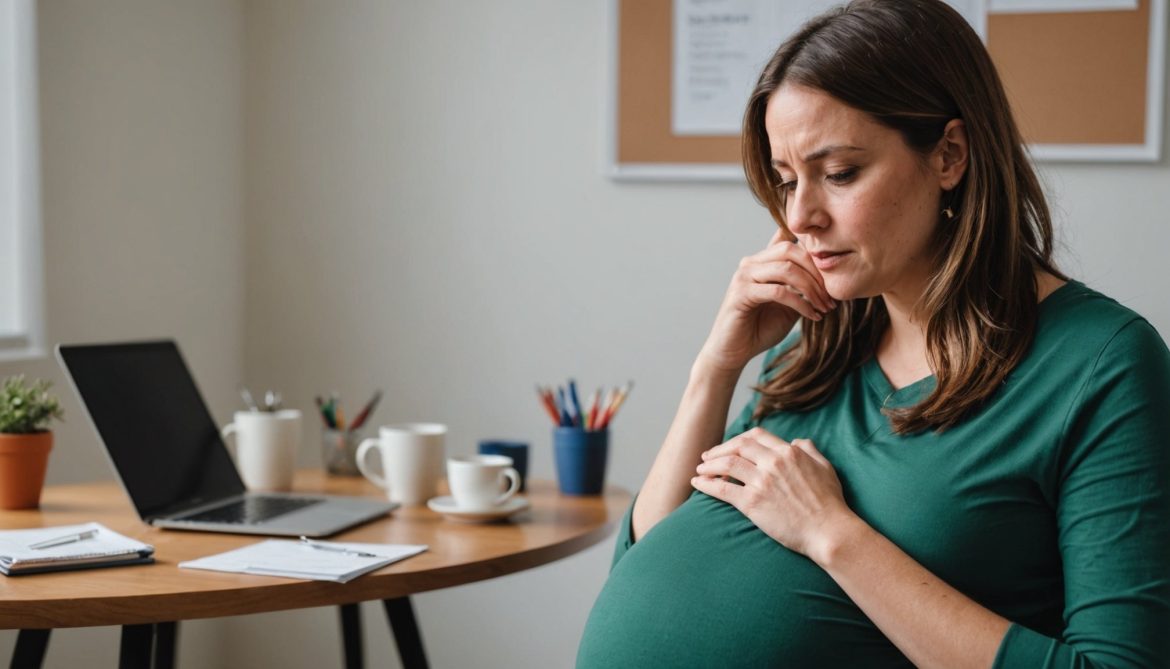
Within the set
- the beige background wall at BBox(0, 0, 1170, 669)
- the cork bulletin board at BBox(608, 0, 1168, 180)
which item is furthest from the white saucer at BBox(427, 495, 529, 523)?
the cork bulletin board at BBox(608, 0, 1168, 180)

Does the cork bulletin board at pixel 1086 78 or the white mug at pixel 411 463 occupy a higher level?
the cork bulletin board at pixel 1086 78

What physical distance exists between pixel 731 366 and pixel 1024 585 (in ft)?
1.44

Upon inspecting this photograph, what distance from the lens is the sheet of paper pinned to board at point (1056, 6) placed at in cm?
201

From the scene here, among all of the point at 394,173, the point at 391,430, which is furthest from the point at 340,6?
the point at 391,430

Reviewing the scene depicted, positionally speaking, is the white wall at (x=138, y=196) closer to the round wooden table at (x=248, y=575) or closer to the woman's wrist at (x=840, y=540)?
the round wooden table at (x=248, y=575)

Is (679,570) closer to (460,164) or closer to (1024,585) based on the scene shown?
(1024,585)

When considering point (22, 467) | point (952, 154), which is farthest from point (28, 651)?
point (952, 154)

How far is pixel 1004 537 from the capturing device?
3.70 ft

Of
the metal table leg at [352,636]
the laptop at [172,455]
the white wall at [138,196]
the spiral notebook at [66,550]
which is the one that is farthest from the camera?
the white wall at [138,196]

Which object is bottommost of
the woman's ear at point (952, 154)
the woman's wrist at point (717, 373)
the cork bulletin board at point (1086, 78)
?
the woman's wrist at point (717, 373)

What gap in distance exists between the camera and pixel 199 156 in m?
2.41

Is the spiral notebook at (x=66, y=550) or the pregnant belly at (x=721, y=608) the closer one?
the pregnant belly at (x=721, y=608)

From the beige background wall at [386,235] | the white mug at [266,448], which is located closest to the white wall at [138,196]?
the beige background wall at [386,235]

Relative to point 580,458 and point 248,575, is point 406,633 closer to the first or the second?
point 580,458
